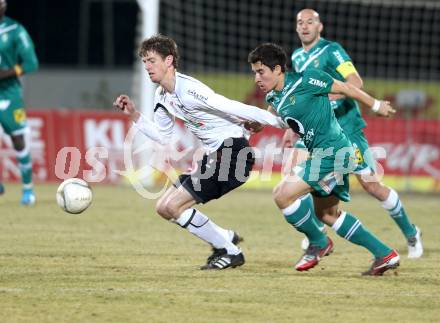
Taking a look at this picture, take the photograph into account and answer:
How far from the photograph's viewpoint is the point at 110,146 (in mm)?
15500

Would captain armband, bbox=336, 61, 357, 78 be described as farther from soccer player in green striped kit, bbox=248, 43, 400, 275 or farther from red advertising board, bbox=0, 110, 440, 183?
red advertising board, bbox=0, 110, 440, 183

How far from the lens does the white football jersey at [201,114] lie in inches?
280

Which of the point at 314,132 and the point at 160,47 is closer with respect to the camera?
the point at 314,132

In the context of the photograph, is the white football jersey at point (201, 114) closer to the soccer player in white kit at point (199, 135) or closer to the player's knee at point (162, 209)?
the soccer player in white kit at point (199, 135)

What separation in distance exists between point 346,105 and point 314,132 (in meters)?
1.78

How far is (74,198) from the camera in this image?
304 inches

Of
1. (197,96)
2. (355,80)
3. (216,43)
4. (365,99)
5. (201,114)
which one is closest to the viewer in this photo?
(365,99)

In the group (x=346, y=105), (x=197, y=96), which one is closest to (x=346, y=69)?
(x=346, y=105)

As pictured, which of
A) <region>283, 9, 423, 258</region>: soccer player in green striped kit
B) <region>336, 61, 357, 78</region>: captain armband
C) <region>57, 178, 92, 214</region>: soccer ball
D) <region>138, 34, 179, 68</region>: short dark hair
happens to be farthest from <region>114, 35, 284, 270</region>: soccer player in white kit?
<region>336, 61, 357, 78</region>: captain armband

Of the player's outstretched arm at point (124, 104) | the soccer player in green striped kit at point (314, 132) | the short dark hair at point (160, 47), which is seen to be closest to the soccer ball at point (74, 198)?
the player's outstretched arm at point (124, 104)

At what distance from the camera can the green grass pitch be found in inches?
225

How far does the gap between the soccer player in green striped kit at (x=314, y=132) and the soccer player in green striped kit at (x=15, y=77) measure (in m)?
5.52

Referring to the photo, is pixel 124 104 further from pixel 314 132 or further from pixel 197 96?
pixel 314 132

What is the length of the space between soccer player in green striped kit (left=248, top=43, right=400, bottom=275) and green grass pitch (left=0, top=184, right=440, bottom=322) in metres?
0.39
